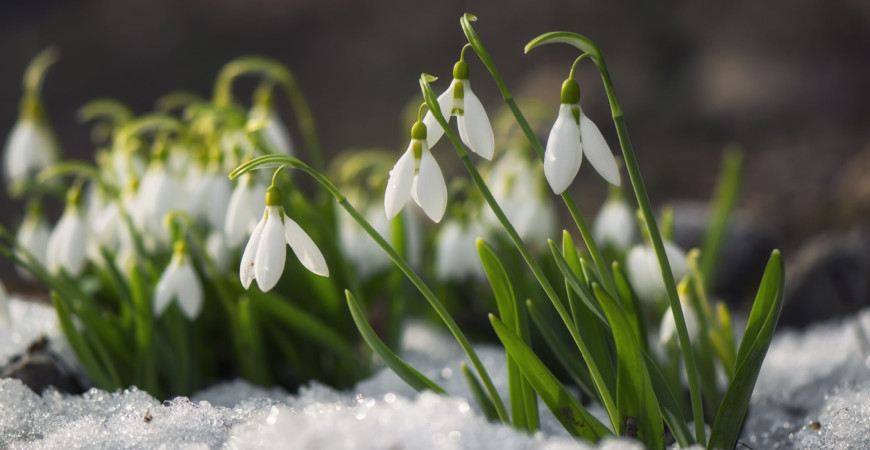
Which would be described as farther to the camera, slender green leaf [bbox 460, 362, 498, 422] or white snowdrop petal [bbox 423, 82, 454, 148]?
slender green leaf [bbox 460, 362, 498, 422]

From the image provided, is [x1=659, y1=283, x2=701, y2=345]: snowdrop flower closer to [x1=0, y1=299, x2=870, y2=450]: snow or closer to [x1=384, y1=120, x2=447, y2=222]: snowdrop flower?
[x1=0, y1=299, x2=870, y2=450]: snow

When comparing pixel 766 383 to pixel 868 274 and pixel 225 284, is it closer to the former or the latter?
pixel 868 274

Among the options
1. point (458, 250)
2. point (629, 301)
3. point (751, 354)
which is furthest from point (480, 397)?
point (458, 250)

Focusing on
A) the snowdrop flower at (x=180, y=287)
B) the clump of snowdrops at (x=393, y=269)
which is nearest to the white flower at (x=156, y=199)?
the clump of snowdrops at (x=393, y=269)

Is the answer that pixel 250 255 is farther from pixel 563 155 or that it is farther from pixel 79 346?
pixel 79 346

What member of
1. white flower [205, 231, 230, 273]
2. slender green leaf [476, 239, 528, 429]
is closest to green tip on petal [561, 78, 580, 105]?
slender green leaf [476, 239, 528, 429]

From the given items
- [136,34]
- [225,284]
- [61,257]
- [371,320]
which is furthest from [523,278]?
[136,34]
